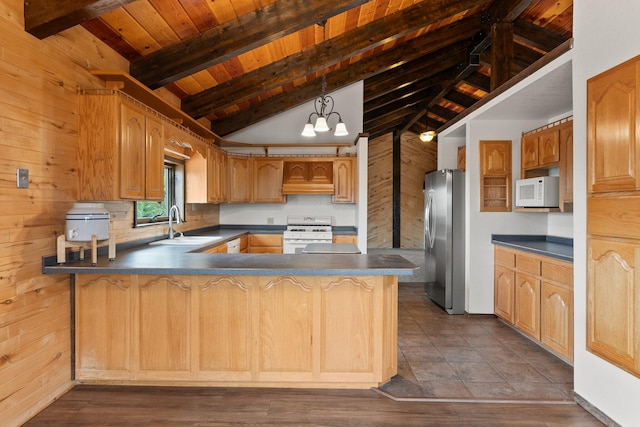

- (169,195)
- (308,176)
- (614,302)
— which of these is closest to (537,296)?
(614,302)

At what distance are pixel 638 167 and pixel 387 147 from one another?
7.29m

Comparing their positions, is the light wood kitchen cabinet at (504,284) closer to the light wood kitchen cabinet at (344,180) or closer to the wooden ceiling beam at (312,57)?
the light wood kitchen cabinet at (344,180)

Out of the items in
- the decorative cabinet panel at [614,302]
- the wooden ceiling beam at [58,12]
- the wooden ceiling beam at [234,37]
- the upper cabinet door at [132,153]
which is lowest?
the decorative cabinet panel at [614,302]

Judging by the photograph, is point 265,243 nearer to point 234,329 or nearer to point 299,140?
point 299,140

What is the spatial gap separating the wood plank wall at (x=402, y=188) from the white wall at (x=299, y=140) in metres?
3.31

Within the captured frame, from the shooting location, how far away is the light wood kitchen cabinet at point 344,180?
17.8 ft

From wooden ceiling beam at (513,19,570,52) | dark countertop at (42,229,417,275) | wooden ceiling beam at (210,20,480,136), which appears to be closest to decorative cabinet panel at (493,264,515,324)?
dark countertop at (42,229,417,275)

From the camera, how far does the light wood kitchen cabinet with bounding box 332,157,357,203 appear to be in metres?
5.42

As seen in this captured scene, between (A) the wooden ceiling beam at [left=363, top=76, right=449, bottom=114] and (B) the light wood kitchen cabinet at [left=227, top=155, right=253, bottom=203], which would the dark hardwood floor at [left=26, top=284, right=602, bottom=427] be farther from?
(A) the wooden ceiling beam at [left=363, top=76, right=449, bottom=114]

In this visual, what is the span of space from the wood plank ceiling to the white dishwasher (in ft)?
5.47

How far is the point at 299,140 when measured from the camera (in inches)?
227

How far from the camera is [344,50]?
4148 millimetres

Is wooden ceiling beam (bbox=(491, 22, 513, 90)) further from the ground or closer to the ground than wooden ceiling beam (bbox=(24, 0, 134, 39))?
further from the ground

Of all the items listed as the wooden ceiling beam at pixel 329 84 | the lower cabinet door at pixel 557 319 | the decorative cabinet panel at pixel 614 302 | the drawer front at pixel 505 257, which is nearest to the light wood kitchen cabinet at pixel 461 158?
the drawer front at pixel 505 257
